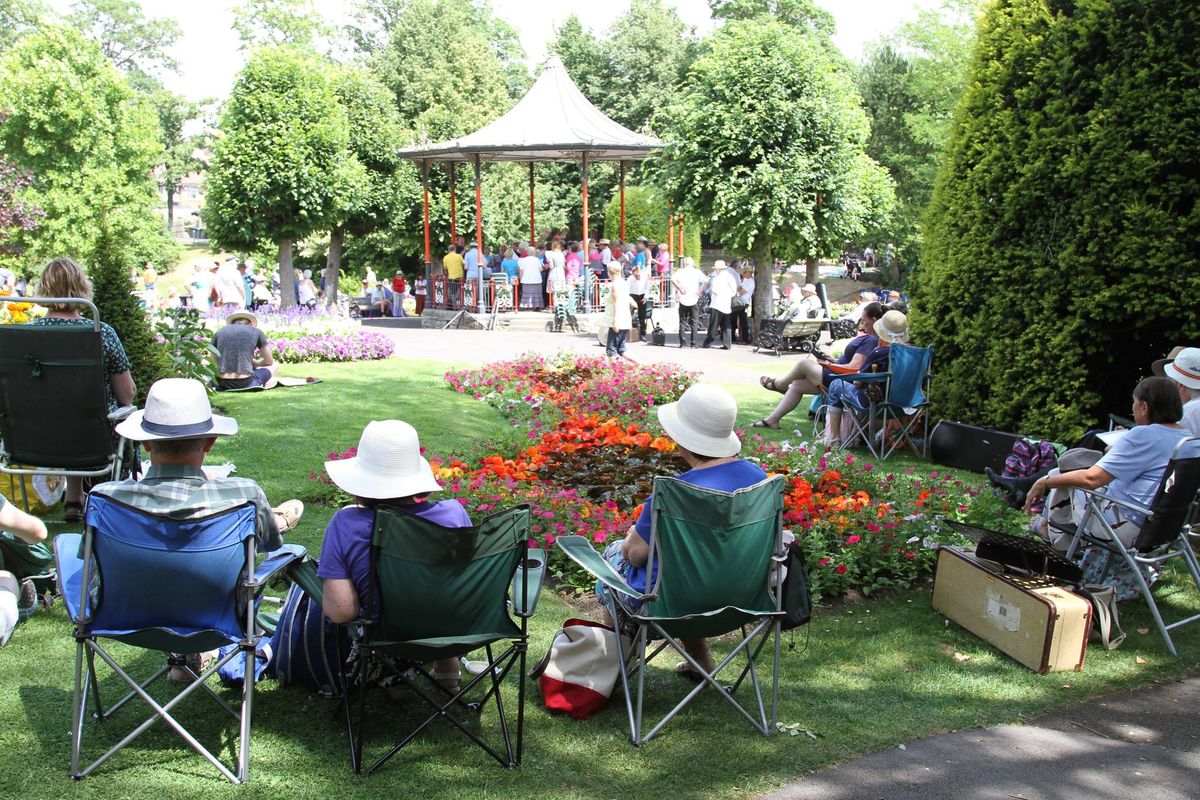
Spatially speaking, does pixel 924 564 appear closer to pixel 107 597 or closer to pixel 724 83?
pixel 107 597

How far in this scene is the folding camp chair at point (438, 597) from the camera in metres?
3.48

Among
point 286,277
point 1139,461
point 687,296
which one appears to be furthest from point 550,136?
point 1139,461

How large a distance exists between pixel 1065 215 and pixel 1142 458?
3663 millimetres

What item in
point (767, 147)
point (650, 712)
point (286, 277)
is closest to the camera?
point (650, 712)

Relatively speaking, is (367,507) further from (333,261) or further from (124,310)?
(333,261)

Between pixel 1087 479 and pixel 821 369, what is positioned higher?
pixel 1087 479

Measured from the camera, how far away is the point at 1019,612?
4785 millimetres

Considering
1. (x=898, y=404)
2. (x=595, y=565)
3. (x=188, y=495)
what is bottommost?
(x=898, y=404)

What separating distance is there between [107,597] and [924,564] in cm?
423

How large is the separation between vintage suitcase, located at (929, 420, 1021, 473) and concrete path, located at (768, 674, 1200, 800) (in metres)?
4.51

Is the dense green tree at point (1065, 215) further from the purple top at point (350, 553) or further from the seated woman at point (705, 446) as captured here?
the purple top at point (350, 553)

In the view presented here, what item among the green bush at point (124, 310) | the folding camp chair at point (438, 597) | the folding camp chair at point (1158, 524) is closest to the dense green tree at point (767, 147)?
the green bush at point (124, 310)

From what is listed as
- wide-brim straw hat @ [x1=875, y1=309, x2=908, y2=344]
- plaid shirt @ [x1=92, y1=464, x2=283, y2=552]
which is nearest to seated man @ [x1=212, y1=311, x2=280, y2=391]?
wide-brim straw hat @ [x1=875, y1=309, x2=908, y2=344]

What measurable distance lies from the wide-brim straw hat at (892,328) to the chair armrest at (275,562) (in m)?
6.98
